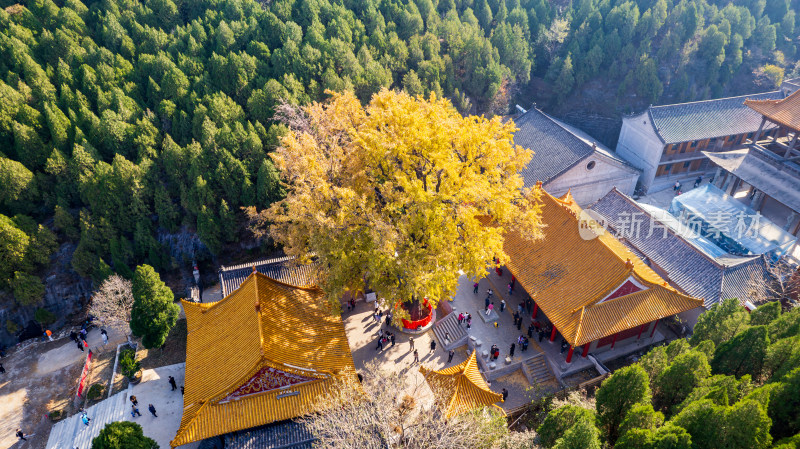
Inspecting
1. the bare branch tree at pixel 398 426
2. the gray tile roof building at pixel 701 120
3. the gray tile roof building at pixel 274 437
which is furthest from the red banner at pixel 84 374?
the gray tile roof building at pixel 701 120

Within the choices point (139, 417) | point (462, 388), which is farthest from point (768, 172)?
point (139, 417)

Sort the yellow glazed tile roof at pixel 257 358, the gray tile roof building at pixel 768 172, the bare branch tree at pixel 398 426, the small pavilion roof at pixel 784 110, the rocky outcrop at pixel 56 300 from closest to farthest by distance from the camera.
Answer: the bare branch tree at pixel 398 426, the yellow glazed tile roof at pixel 257 358, the small pavilion roof at pixel 784 110, the gray tile roof building at pixel 768 172, the rocky outcrop at pixel 56 300

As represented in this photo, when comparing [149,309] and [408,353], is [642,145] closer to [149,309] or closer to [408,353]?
[408,353]

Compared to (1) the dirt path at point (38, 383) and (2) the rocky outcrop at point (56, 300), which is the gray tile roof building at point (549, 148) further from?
(2) the rocky outcrop at point (56, 300)

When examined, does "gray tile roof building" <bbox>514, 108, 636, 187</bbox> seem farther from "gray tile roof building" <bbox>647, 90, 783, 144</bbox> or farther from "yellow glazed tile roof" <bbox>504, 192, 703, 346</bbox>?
"yellow glazed tile roof" <bbox>504, 192, 703, 346</bbox>

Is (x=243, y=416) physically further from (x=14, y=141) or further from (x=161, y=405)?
(x=14, y=141)

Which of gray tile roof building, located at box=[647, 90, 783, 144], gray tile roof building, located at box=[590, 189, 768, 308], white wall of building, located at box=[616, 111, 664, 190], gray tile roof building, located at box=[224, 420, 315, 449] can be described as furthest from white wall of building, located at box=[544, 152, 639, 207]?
gray tile roof building, located at box=[224, 420, 315, 449]

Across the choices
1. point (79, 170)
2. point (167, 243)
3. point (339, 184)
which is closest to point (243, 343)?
point (339, 184)
